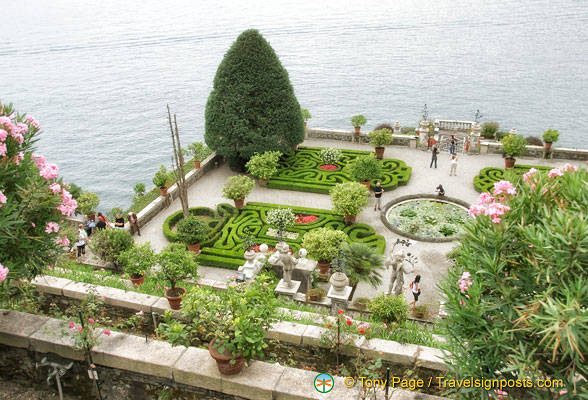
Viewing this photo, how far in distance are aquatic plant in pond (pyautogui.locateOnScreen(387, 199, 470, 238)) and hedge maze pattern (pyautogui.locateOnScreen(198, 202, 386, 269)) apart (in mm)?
1893

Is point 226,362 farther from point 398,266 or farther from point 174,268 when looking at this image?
point 398,266

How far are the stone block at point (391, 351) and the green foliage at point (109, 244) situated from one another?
476 inches

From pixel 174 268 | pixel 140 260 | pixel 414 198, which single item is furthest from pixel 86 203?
pixel 414 198

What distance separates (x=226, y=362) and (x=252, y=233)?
14144 mm

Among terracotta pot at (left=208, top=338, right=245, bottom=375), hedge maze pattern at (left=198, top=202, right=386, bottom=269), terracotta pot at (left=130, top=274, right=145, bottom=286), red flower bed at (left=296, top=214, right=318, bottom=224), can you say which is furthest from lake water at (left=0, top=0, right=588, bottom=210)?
terracotta pot at (left=208, top=338, right=245, bottom=375)

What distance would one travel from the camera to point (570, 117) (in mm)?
53594

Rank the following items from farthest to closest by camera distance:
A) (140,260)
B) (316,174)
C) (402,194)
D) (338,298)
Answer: (316,174) < (402,194) < (140,260) < (338,298)

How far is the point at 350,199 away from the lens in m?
21.0

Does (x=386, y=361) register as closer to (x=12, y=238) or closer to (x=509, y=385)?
(x=509, y=385)

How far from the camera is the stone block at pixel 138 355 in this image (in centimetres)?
760

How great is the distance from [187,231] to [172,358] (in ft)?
40.7

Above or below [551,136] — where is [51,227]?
above

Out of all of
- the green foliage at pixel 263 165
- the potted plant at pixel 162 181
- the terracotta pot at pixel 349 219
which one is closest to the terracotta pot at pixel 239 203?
the green foliage at pixel 263 165

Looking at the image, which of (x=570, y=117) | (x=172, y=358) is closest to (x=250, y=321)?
(x=172, y=358)
